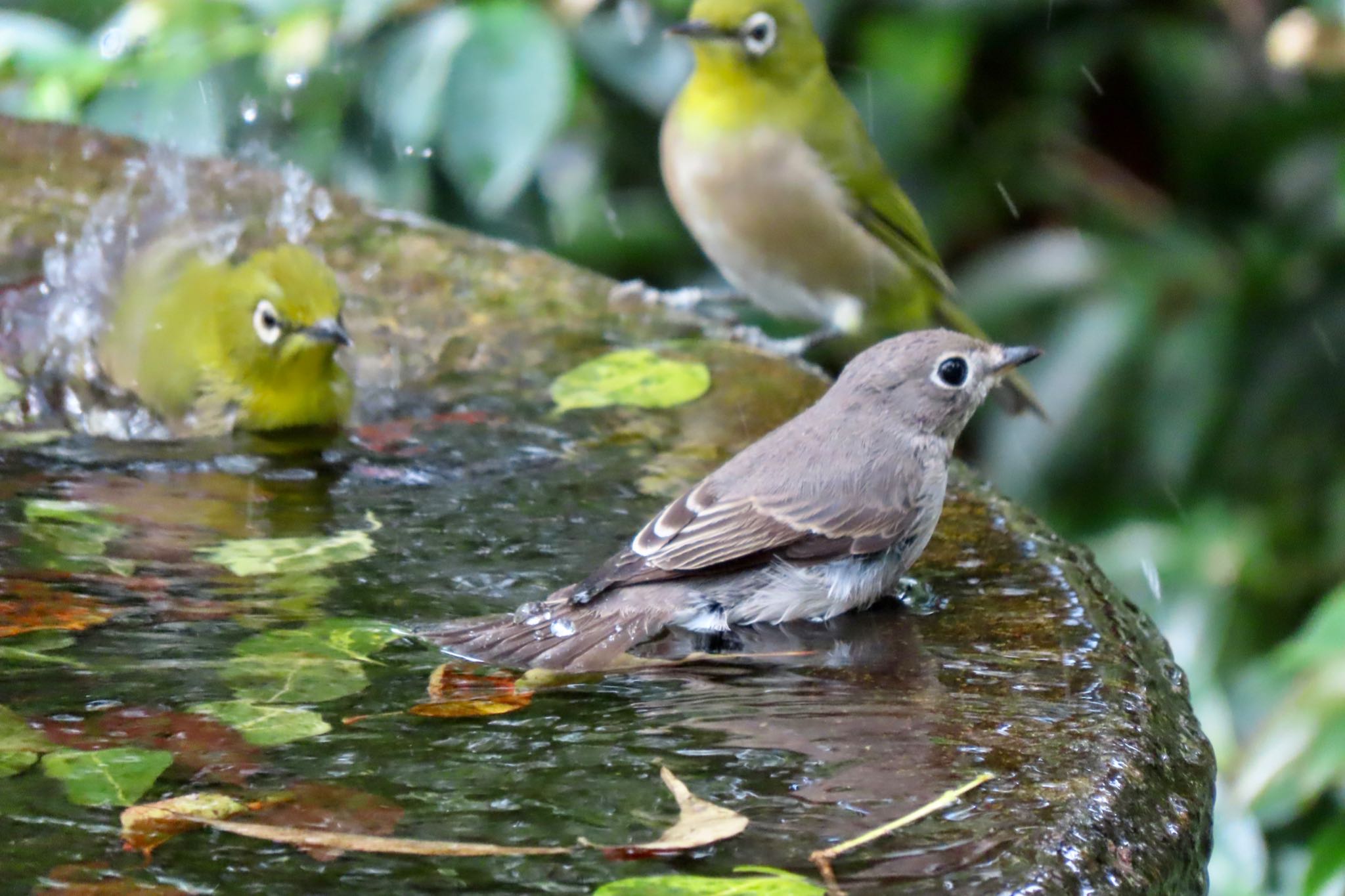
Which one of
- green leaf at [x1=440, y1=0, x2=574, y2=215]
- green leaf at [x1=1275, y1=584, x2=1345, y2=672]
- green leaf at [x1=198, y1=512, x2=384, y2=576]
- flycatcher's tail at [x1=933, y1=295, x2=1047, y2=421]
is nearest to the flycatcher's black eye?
green leaf at [x1=1275, y1=584, x2=1345, y2=672]

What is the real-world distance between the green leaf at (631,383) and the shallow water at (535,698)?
268mm

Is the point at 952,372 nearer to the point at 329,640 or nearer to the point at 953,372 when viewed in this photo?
the point at 953,372

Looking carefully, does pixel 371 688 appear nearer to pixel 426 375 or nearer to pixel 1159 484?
pixel 426 375

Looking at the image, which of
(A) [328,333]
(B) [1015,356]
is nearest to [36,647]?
(A) [328,333]

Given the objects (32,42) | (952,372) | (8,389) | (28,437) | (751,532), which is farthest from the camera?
(32,42)

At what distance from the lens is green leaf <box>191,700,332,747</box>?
2.14 metres

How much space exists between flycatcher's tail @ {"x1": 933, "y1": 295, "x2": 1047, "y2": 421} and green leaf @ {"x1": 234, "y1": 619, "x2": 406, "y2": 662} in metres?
2.99

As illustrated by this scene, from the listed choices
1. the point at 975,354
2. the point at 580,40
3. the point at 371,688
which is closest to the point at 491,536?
the point at 371,688

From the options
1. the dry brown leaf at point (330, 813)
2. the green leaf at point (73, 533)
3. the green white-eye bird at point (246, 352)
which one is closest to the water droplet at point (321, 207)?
the green white-eye bird at point (246, 352)

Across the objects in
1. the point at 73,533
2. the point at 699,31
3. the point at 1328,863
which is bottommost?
the point at 1328,863

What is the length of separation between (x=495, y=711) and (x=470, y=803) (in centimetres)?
39

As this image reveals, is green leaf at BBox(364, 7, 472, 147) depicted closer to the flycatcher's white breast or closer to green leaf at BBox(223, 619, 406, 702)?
the flycatcher's white breast

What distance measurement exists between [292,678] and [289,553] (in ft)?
2.32

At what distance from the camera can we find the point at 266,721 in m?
2.20
